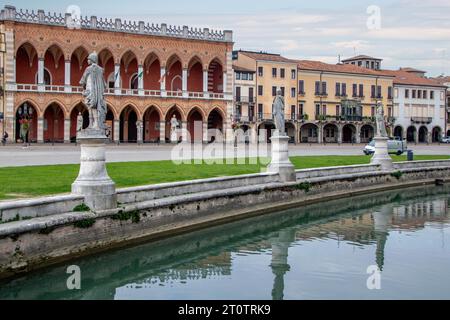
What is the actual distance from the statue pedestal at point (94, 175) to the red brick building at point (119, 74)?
38.1m

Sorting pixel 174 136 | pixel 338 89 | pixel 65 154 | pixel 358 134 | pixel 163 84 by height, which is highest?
pixel 338 89

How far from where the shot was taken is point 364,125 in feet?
243

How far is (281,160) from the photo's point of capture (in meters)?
21.5

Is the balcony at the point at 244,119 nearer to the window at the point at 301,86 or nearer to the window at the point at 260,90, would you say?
the window at the point at 260,90

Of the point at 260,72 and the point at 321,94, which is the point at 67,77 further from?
the point at 321,94

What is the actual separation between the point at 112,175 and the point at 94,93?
5.83 meters

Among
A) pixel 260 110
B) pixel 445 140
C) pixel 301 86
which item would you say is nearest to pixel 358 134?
pixel 301 86

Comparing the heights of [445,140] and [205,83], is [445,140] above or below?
below

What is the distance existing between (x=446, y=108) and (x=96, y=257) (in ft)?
259

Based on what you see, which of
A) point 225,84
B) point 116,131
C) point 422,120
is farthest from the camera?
point 422,120

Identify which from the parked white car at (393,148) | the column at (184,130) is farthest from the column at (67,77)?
the parked white car at (393,148)

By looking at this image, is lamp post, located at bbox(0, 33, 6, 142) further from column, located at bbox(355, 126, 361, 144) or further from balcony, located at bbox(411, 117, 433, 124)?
balcony, located at bbox(411, 117, 433, 124)
